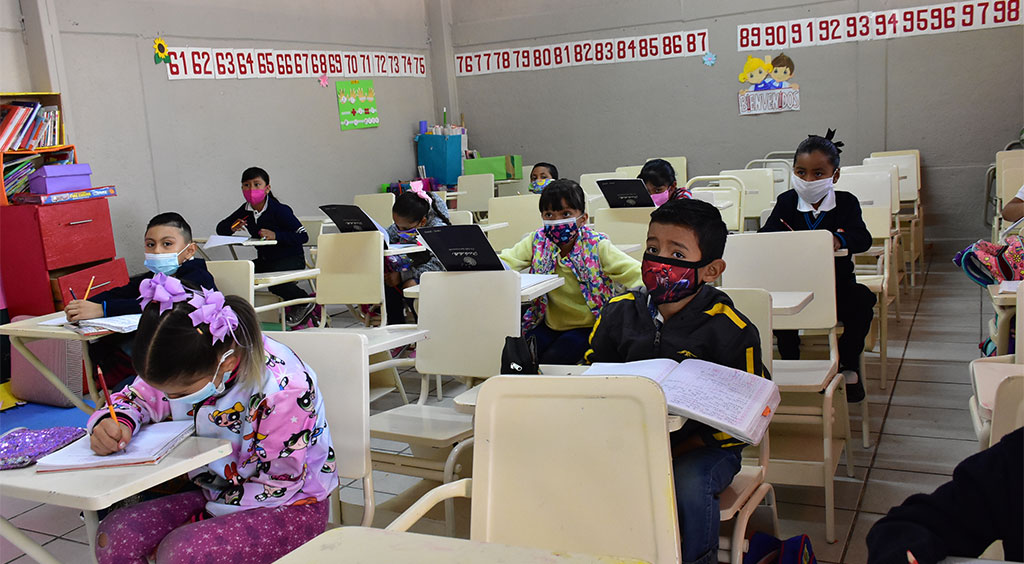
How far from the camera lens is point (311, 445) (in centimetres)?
189

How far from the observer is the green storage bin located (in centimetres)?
856

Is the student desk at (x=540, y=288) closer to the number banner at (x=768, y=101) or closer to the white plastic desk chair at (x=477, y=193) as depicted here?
the white plastic desk chair at (x=477, y=193)

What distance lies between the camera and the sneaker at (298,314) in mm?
5577

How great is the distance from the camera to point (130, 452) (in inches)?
67.2

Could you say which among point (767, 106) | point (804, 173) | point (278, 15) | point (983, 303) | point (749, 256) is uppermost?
point (278, 15)

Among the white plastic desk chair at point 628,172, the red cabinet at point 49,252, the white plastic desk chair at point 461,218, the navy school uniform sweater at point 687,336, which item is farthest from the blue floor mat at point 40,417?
the white plastic desk chair at point 628,172

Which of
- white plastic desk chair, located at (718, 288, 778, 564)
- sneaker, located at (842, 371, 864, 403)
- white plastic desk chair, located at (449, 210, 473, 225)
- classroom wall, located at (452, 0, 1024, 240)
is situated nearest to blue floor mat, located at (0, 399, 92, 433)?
white plastic desk chair, located at (449, 210, 473, 225)

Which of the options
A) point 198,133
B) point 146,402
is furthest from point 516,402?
point 198,133

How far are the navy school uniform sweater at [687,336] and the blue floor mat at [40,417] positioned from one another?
2.98 meters

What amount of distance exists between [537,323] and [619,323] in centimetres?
127

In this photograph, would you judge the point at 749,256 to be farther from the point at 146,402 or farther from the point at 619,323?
the point at 146,402

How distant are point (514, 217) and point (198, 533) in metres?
4.00

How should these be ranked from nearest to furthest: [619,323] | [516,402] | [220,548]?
[516,402] < [220,548] < [619,323]

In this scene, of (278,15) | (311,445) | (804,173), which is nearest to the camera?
(311,445)
